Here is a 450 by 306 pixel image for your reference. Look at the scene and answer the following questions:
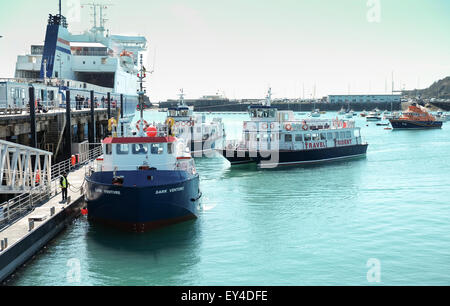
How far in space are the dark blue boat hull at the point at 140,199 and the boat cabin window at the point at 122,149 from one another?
1.90 metres

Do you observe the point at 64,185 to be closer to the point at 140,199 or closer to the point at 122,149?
the point at 122,149

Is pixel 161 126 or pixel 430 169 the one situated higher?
pixel 161 126

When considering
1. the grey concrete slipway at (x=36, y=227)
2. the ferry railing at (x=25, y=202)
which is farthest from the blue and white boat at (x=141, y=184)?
the ferry railing at (x=25, y=202)

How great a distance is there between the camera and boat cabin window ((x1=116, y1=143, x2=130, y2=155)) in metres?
23.2

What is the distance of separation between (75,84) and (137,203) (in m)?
47.4

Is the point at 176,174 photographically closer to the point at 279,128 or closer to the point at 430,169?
the point at 279,128

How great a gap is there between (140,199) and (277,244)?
20.7ft

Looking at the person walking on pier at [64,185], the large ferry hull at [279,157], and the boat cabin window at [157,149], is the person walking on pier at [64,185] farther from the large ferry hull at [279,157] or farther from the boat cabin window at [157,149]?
the large ferry hull at [279,157]

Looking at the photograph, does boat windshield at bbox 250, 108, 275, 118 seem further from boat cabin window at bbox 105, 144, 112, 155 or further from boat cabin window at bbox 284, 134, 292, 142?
boat cabin window at bbox 105, 144, 112, 155

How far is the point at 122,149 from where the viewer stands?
23203mm

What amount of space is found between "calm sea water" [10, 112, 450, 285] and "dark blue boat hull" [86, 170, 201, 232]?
2.08 feet

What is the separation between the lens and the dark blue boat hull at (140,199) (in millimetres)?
20500

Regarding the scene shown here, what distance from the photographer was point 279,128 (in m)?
46.8
